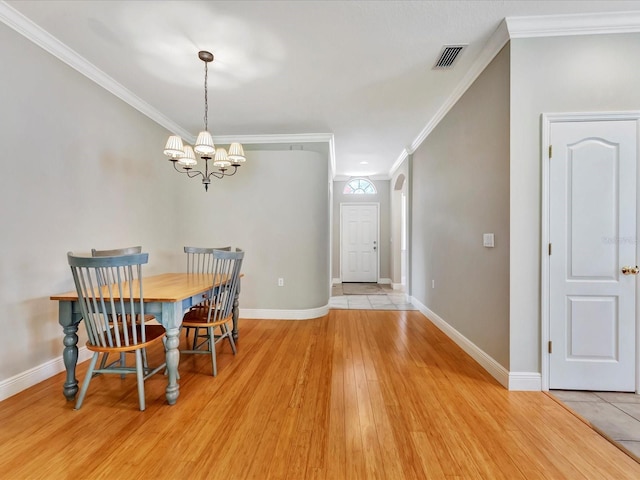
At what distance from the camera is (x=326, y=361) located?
2.51 metres

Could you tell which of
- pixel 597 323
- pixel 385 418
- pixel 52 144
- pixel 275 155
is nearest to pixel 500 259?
pixel 597 323

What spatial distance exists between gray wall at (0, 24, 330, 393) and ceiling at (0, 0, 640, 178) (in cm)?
28

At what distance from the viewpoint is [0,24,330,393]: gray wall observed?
1.98 metres

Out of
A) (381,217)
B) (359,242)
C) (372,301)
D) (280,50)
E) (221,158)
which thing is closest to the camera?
(280,50)

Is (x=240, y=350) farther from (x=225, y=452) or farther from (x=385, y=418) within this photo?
(x=385, y=418)

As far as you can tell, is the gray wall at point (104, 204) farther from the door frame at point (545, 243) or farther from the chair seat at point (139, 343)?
the door frame at point (545, 243)

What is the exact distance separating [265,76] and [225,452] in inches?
118

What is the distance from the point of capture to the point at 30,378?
6.68 ft

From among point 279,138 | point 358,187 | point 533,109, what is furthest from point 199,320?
point 358,187

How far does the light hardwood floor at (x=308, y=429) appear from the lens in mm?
1319

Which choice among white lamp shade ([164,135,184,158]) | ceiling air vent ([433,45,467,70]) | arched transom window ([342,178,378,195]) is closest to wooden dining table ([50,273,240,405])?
white lamp shade ([164,135,184,158])

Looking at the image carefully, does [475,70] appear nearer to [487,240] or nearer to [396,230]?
[487,240]

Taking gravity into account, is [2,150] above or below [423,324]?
above

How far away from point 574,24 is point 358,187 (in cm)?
526
